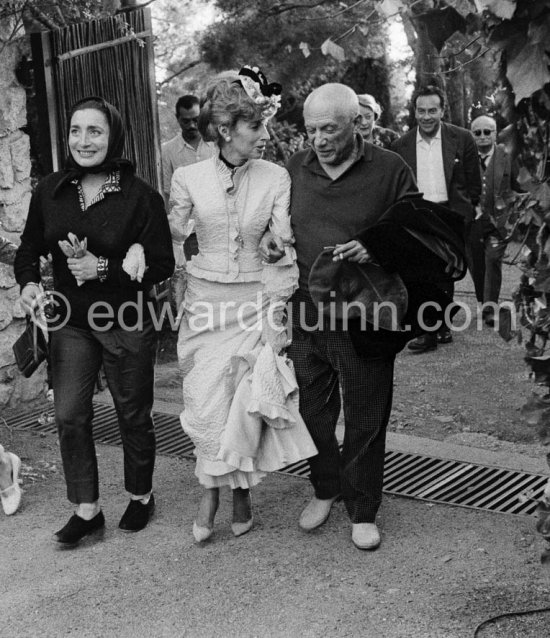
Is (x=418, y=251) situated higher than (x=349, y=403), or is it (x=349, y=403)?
(x=418, y=251)

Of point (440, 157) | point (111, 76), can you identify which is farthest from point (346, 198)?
point (440, 157)

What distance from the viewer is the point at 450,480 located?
5.18m

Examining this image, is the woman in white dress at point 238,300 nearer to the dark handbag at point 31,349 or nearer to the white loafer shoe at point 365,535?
the white loafer shoe at point 365,535

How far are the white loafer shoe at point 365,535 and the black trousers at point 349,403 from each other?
0.03 meters

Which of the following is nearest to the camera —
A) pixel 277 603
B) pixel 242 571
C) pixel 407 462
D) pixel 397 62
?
pixel 277 603

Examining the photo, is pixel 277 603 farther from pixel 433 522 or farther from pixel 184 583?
pixel 433 522

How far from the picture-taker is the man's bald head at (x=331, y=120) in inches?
163

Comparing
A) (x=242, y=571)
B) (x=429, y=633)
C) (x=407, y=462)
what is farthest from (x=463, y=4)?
(x=407, y=462)

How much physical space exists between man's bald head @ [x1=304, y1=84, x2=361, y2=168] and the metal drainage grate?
5.68 ft

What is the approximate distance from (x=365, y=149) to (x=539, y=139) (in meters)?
1.33

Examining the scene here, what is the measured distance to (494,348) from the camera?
324 inches

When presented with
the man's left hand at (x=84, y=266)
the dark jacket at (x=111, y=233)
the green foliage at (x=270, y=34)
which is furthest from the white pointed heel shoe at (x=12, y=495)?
the green foliage at (x=270, y=34)

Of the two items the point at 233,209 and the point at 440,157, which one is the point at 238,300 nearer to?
the point at 233,209

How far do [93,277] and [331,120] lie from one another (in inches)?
47.7
